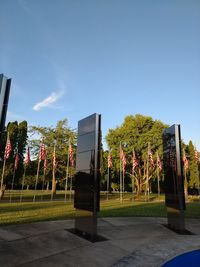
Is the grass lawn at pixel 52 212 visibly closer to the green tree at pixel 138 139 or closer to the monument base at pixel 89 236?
the monument base at pixel 89 236

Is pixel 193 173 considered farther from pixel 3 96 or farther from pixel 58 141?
pixel 3 96

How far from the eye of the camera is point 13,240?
819 centimetres

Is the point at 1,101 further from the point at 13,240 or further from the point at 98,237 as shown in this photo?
the point at 98,237

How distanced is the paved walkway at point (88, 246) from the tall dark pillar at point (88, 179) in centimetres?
58

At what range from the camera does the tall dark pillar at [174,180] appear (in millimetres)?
11219

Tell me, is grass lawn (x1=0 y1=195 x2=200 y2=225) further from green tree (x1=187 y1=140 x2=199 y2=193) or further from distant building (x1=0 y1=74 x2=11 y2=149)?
green tree (x1=187 y1=140 x2=199 y2=193)

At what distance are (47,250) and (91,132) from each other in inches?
178

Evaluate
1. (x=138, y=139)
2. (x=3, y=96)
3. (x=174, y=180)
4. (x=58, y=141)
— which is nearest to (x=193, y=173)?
(x=138, y=139)

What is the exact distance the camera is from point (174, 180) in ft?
38.7

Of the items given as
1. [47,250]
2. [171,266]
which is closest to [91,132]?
[47,250]

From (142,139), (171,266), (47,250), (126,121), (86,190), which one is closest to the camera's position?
(171,266)

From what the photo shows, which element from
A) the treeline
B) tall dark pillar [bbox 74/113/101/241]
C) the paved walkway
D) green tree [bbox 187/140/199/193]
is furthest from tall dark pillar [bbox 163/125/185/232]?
green tree [bbox 187/140/199/193]

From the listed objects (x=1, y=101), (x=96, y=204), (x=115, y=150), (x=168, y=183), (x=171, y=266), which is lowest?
(x=171, y=266)

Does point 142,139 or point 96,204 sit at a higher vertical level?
point 142,139
